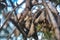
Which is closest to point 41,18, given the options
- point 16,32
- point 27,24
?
point 27,24

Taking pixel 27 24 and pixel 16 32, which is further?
pixel 16 32

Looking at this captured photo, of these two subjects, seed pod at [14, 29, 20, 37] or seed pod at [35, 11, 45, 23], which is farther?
seed pod at [14, 29, 20, 37]

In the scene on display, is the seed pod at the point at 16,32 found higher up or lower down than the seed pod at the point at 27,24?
lower down

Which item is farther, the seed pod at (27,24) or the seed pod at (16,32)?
the seed pod at (16,32)

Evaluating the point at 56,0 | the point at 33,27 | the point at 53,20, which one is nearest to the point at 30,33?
the point at 33,27

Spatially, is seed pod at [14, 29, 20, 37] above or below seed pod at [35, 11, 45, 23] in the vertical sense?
below

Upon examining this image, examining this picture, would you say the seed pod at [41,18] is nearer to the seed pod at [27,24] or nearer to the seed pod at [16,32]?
the seed pod at [27,24]

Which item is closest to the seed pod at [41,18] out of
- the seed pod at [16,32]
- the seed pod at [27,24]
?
the seed pod at [27,24]

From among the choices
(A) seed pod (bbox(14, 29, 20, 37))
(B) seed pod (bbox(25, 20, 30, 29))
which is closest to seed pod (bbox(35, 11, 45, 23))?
(B) seed pod (bbox(25, 20, 30, 29))

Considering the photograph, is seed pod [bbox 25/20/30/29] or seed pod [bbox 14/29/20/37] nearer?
seed pod [bbox 25/20/30/29]

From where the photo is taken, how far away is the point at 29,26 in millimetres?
931

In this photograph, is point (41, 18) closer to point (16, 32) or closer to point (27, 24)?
point (27, 24)

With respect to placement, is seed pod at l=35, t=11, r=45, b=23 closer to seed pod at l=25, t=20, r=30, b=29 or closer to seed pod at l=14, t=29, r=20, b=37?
seed pod at l=25, t=20, r=30, b=29

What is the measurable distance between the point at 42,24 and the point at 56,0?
6.0 inches
